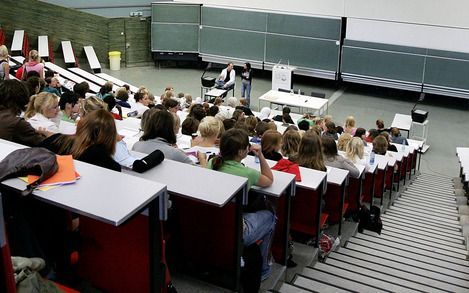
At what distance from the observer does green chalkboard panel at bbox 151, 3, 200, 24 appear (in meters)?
17.1

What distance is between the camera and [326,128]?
9484 millimetres

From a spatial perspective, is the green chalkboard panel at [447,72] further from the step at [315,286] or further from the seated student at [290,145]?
the step at [315,286]

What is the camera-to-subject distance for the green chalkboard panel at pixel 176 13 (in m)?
17.1

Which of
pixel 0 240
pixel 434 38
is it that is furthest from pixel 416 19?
pixel 0 240

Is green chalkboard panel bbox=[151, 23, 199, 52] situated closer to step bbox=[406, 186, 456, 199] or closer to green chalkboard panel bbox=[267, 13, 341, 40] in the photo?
green chalkboard panel bbox=[267, 13, 341, 40]

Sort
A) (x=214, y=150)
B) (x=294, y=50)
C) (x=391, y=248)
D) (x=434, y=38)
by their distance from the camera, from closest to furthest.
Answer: (x=214, y=150)
(x=391, y=248)
(x=434, y=38)
(x=294, y=50)

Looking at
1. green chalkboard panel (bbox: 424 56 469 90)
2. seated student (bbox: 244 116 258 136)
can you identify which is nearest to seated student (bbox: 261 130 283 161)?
seated student (bbox: 244 116 258 136)

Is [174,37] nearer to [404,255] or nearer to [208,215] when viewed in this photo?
[404,255]

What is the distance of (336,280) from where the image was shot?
4.29 m

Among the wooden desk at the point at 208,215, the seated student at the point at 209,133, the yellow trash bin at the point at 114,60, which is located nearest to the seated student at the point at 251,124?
the seated student at the point at 209,133

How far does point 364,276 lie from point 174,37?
13.8 meters

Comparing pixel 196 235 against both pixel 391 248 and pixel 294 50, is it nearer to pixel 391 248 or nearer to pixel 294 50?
pixel 391 248

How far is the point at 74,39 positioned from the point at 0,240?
15338 mm

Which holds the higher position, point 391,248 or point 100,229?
point 100,229
